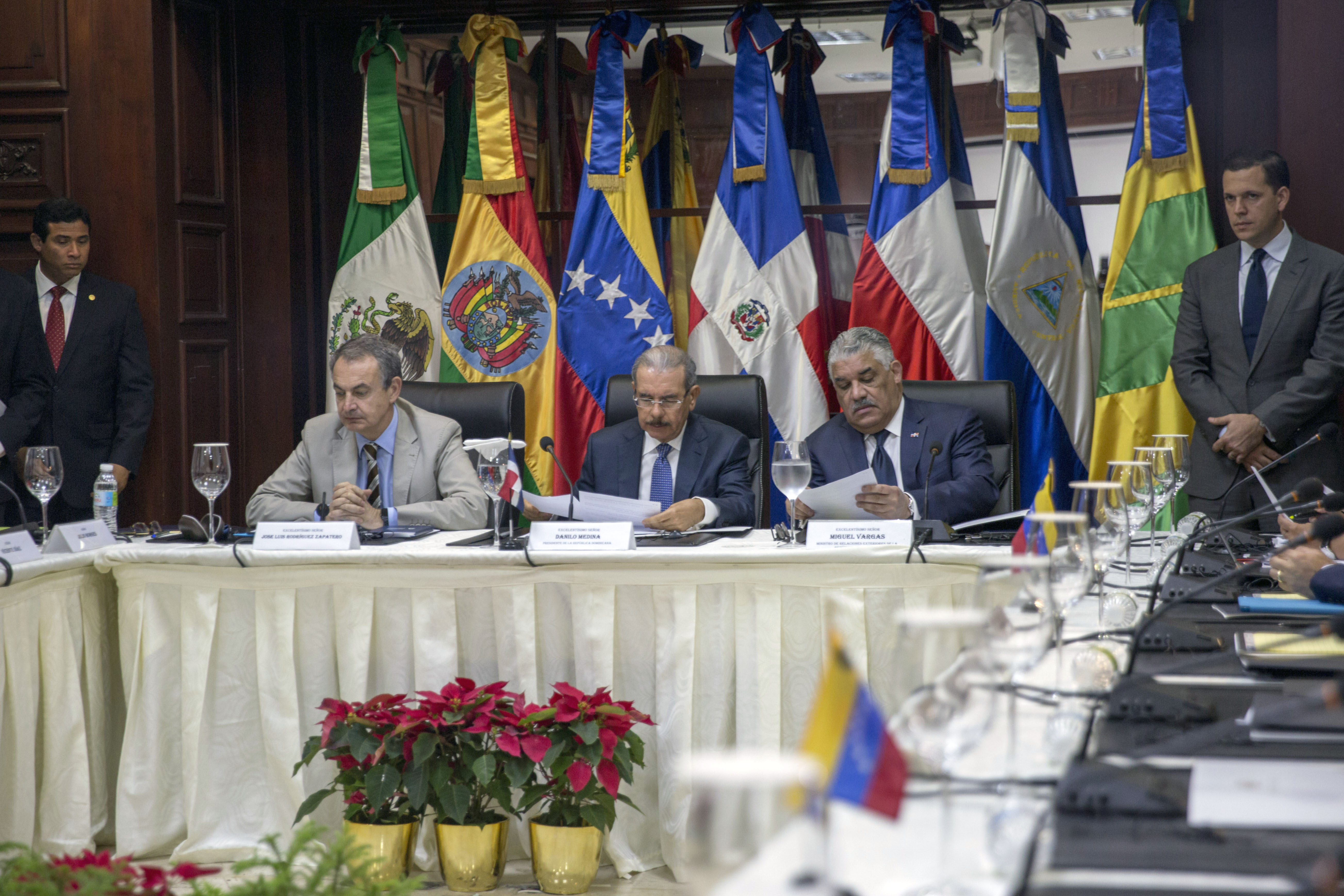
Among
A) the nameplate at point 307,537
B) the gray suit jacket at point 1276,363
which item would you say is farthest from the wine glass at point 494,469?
the gray suit jacket at point 1276,363

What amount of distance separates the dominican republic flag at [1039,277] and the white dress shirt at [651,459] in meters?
1.32

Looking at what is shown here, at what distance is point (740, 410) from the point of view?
349 cm

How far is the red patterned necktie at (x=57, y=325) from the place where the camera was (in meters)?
4.02

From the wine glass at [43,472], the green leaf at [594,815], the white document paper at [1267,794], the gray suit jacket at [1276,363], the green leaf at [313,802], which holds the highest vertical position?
the gray suit jacket at [1276,363]

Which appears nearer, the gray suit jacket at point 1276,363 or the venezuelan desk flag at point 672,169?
the gray suit jacket at point 1276,363

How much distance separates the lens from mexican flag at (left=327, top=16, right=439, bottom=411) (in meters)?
4.53

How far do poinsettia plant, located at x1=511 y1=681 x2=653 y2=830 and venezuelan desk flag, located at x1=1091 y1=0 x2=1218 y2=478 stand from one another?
227 centimetres

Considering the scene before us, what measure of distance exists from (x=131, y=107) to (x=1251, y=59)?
3.74 m

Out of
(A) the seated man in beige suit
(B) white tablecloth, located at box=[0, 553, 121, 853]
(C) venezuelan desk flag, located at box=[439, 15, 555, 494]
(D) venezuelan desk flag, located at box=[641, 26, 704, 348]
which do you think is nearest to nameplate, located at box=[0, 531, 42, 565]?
(B) white tablecloth, located at box=[0, 553, 121, 853]

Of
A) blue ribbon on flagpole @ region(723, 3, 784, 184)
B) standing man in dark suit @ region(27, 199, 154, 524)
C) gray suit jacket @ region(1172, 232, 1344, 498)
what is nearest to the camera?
gray suit jacket @ region(1172, 232, 1344, 498)

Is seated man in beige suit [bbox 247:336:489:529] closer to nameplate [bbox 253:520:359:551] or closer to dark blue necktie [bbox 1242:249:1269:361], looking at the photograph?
nameplate [bbox 253:520:359:551]

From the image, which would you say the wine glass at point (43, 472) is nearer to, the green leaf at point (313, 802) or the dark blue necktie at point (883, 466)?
the green leaf at point (313, 802)

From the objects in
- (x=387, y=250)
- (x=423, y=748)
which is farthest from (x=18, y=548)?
(x=387, y=250)

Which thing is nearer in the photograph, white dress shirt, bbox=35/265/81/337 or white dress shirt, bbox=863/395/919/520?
white dress shirt, bbox=863/395/919/520
